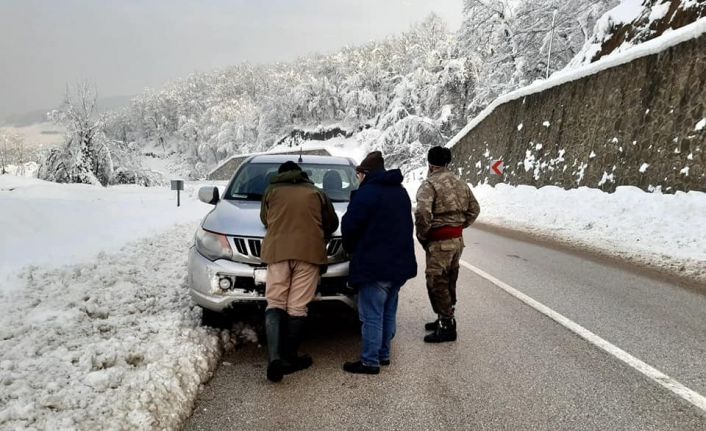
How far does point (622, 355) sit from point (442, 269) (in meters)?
1.71

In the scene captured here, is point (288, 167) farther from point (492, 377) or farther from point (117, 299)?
point (117, 299)

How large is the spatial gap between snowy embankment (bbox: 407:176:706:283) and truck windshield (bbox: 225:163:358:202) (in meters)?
5.51

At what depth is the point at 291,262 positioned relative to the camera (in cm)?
388

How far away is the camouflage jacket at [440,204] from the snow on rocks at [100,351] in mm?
2191

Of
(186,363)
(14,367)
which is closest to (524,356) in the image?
(186,363)

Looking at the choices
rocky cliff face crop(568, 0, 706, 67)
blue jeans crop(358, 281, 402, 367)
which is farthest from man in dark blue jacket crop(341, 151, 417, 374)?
rocky cliff face crop(568, 0, 706, 67)

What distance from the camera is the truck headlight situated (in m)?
4.19

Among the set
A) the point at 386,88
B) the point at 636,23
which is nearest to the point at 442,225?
the point at 636,23

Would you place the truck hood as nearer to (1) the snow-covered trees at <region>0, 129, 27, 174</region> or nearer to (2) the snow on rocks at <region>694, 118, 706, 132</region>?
(2) the snow on rocks at <region>694, 118, 706, 132</region>

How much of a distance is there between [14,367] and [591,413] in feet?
13.1

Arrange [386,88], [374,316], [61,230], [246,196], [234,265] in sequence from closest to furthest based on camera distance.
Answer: [374,316] < [234,265] < [246,196] < [61,230] < [386,88]

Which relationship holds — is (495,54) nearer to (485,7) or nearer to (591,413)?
(485,7)

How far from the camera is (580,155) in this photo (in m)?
15.0

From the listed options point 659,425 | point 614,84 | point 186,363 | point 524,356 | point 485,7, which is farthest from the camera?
point 485,7
